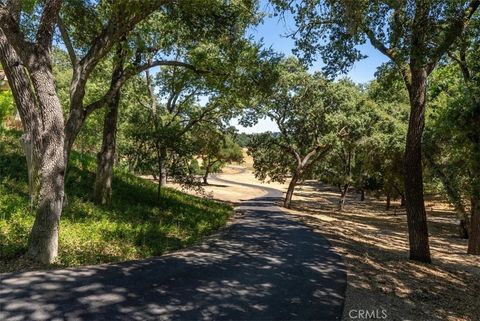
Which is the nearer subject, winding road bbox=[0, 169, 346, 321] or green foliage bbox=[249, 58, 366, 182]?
winding road bbox=[0, 169, 346, 321]

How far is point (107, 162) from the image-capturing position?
14508mm

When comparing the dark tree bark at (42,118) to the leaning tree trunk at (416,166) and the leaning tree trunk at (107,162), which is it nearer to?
the leaning tree trunk at (107,162)

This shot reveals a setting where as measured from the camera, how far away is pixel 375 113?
29.9 m

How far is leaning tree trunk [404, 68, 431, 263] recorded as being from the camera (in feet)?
37.1

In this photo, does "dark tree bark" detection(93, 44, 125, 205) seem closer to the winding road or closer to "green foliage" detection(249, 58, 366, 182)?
the winding road

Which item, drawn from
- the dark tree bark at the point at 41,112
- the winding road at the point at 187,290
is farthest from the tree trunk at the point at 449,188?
the dark tree bark at the point at 41,112

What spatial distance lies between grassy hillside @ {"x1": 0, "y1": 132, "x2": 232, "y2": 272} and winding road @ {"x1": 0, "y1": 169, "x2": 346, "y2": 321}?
3.34 feet

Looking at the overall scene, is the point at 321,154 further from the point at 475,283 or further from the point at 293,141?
the point at 475,283

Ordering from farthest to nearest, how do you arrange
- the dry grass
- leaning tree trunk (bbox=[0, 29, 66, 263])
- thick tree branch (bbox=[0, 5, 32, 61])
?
leaning tree trunk (bbox=[0, 29, 66, 263]) → thick tree branch (bbox=[0, 5, 32, 61]) → the dry grass

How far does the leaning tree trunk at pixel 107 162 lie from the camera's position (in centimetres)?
Result: 1405

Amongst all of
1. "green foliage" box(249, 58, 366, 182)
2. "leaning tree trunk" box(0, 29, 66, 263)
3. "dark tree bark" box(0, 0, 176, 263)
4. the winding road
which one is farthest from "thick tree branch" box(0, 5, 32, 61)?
"green foliage" box(249, 58, 366, 182)

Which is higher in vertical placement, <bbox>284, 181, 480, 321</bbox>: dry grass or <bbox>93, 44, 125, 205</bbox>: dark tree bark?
<bbox>93, 44, 125, 205</bbox>: dark tree bark

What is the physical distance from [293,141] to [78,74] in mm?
22835

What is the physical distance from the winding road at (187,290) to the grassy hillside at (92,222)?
1018 mm
